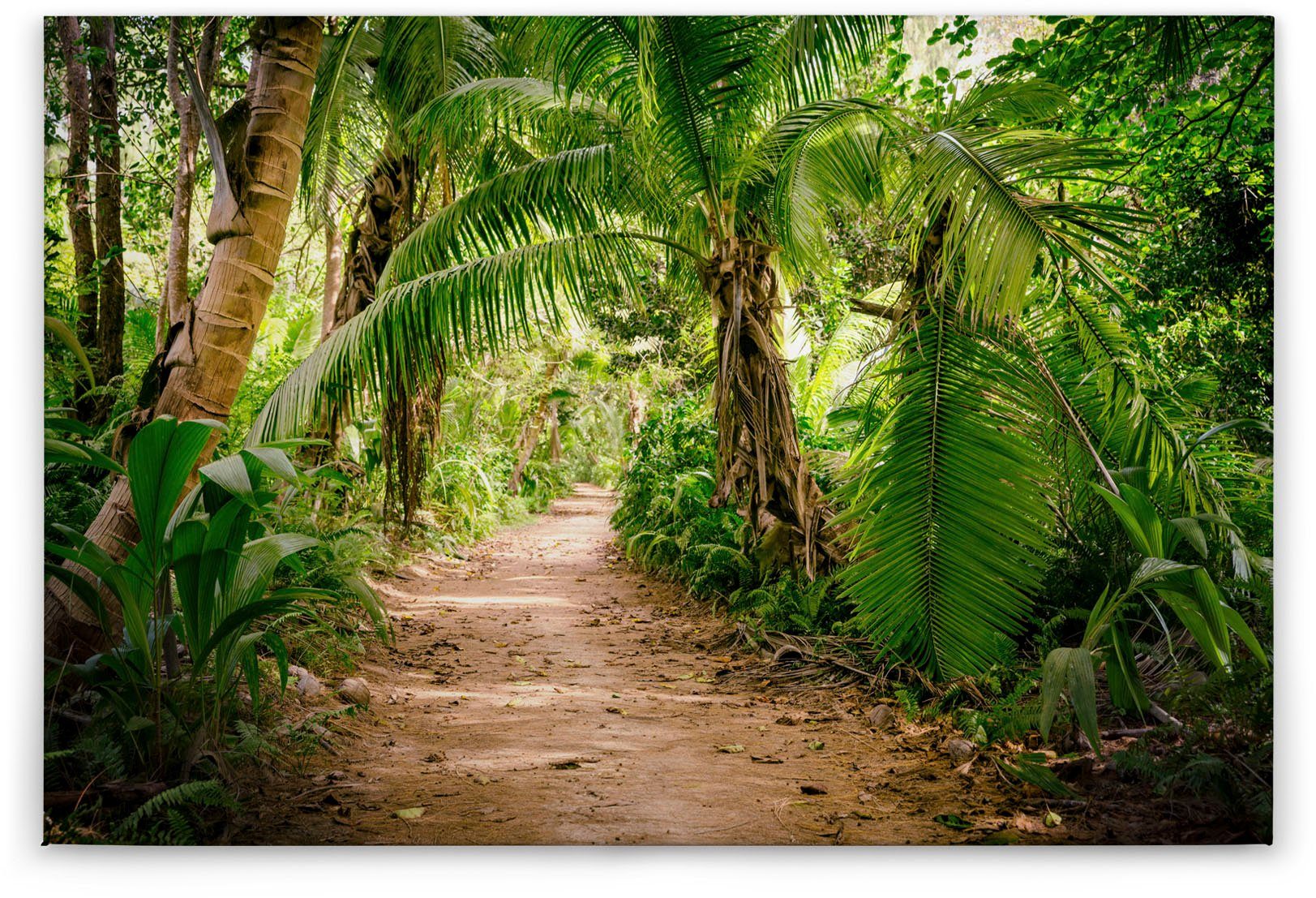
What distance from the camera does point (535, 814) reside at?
2.50 metres

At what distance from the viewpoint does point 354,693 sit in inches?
133

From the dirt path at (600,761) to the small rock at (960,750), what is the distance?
5 centimetres

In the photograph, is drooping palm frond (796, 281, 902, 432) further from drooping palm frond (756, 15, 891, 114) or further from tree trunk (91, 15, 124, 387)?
tree trunk (91, 15, 124, 387)

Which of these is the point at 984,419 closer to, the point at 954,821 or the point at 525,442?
the point at 954,821

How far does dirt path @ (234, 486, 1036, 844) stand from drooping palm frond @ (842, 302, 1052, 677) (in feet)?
1.47

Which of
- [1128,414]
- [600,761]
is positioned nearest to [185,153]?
[600,761]

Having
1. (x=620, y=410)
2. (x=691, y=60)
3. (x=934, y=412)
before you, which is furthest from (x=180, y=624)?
(x=620, y=410)

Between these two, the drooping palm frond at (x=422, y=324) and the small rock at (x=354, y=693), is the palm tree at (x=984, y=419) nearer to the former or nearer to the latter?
the drooping palm frond at (x=422, y=324)

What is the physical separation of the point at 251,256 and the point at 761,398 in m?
2.70

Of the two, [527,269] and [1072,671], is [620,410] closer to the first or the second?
[527,269]

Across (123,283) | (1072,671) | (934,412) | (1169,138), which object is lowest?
(1072,671)

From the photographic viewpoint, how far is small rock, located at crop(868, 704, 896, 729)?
3.30 metres

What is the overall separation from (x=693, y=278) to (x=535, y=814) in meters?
3.61

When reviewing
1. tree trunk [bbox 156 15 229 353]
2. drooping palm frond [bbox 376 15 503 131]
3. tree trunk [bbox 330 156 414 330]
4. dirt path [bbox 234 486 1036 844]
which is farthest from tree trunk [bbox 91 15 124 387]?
dirt path [bbox 234 486 1036 844]
